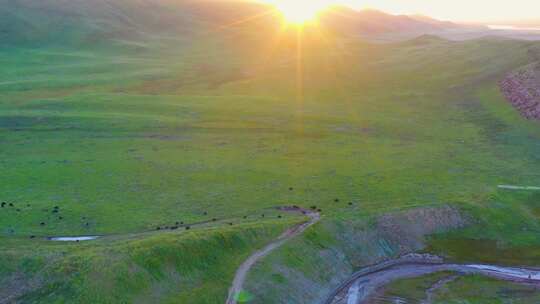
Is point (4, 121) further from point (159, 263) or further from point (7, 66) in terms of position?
point (7, 66)

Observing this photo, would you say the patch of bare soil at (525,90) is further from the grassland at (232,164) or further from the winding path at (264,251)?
the winding path at (264,251)

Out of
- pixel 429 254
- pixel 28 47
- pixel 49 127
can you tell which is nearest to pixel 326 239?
pixel 429 254

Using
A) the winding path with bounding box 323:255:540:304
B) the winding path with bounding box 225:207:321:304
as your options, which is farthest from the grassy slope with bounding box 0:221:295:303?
the winding path with bounding box 323:255:540:304

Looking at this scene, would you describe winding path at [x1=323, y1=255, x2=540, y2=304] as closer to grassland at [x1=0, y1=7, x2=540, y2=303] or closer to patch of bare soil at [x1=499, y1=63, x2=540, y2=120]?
grassland at [x1=0, y1=7, x2=540, y2=303]

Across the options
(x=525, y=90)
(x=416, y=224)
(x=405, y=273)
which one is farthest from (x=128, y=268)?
(x=525, y=90)

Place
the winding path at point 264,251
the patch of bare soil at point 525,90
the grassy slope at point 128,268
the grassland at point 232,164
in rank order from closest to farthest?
the grassy slope at point 128,268 < the winding path at point 264,251 < the grassland at point 232,164 < the patch of bare soil at point 525,90

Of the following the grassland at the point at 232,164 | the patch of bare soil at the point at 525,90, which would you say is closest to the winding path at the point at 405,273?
the grassland at the point at 232,164
